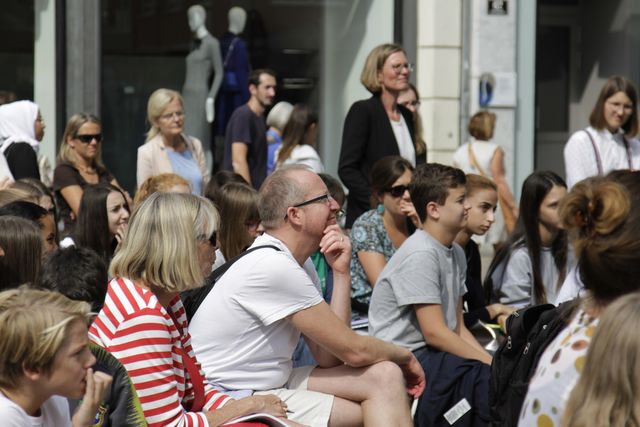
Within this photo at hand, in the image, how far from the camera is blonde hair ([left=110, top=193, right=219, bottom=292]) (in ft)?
13.8

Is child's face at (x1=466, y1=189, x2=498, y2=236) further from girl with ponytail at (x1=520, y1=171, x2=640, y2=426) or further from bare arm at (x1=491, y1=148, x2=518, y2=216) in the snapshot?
bare arm at (x1=491, y1=148, x2=518, y2=216)

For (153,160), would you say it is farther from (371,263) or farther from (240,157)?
(371,263)

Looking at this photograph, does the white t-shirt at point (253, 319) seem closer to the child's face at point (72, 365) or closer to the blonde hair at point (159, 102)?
the child's face at point (72, 365)

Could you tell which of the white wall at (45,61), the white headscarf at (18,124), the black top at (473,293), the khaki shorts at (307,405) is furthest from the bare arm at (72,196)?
the khaki shorts at (307,405)

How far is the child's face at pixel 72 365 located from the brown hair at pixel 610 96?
20.4ft

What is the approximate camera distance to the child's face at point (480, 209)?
6832 mm

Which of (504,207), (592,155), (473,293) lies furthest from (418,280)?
(504,207)

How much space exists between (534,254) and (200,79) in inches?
205

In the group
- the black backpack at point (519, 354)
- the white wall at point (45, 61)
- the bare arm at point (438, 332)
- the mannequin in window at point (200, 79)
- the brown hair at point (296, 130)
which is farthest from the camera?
the mannequin in window at point (200, 79)

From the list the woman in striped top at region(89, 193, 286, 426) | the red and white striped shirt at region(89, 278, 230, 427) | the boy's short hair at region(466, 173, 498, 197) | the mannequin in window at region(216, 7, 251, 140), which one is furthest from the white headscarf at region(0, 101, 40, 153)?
the red and white striped shirt at region(89, 278, 230, 427)

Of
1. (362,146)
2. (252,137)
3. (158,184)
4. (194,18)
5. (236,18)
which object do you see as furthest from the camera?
(236,18)

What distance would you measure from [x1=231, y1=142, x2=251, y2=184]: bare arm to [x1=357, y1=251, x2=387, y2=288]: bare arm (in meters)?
2.71

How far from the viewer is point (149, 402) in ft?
13.4

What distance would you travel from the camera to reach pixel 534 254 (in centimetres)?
677
